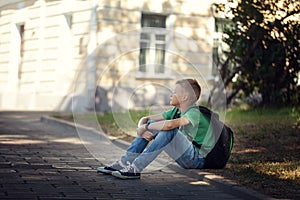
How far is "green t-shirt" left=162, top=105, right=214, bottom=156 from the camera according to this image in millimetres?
7410

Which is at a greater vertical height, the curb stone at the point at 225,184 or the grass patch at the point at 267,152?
the grass patch at the point at 267,152

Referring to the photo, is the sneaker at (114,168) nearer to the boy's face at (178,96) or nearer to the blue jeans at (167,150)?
the blue jeans at (167,150)

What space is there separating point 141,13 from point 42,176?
49.9ft

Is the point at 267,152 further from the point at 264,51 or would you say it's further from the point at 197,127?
the point at 264,51

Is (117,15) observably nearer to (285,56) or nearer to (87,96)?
(87,96)

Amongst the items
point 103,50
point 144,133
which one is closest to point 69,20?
point 103,50

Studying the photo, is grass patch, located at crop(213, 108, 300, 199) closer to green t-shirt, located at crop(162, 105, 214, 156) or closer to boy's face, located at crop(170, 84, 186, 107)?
→ green t-shirt, located at crop(162, 105, 214, 156)

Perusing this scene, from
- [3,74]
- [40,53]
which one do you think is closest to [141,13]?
[40,53]

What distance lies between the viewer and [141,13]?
2230 centimetres

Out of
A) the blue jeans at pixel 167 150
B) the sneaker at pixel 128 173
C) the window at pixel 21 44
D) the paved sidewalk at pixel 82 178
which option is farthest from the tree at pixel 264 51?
the window at pixel 21 44

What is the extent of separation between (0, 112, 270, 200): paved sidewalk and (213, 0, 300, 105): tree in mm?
4182

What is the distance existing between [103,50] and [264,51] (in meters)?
6.95

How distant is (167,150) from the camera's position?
24.8 feet

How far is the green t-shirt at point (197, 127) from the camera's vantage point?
7.41m
